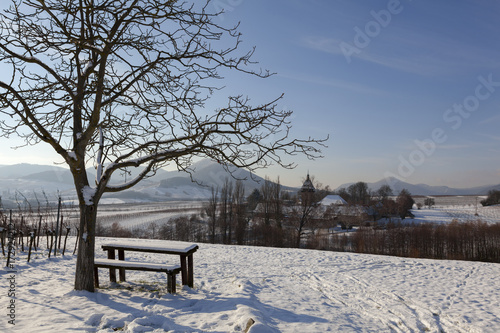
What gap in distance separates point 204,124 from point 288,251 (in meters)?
9.74

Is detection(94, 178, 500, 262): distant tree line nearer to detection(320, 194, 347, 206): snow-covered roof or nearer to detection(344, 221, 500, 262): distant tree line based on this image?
detection(344, 221, 500, 262): distant tree line

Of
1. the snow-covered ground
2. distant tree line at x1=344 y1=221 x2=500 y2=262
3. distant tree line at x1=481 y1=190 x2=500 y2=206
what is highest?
the snow-covered ground

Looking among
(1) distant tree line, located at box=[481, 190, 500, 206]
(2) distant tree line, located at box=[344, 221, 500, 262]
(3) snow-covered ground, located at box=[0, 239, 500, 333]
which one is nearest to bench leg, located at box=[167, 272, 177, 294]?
(3) snow-covered ground, located at box=[0, 239, 500, 333]

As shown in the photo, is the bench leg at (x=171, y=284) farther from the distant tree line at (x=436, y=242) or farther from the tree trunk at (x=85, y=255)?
the distant tree line at (x=436, y=242)

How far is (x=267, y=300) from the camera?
620 cm

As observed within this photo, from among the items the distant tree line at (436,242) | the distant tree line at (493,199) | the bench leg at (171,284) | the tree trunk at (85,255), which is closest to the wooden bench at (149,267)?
the bench leg at (171,284)

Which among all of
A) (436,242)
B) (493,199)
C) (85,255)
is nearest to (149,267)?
(85,255)

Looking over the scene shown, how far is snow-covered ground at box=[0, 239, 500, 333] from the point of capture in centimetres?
453

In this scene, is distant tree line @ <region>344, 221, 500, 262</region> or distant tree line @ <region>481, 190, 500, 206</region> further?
distant tree line @ <region>481, 190, 500, 206</region>

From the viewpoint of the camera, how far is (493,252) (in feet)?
111

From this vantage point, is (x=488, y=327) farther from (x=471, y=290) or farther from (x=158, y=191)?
(x=158, y=191)

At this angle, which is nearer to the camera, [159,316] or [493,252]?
[159,316]

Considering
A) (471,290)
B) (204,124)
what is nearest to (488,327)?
(471,290)

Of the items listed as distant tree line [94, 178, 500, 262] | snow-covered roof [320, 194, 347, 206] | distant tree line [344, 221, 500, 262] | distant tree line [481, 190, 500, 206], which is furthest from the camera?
distant tree line [481, 190, 500, 206]
